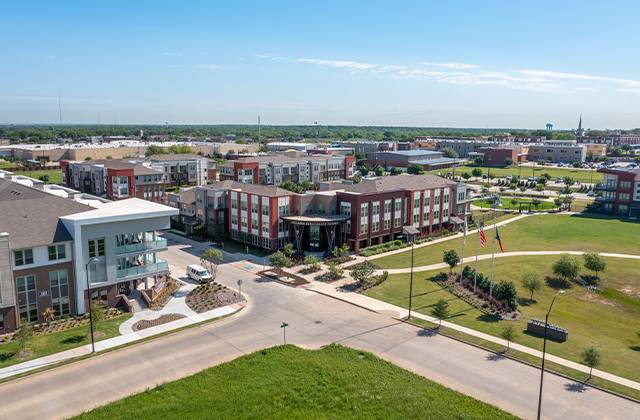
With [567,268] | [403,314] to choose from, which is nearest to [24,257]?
[403,314]

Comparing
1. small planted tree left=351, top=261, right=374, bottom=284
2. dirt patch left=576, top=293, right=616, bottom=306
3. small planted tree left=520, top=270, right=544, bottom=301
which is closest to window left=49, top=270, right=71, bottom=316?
small planted tree left=351, top=261, right=374, bottom=284

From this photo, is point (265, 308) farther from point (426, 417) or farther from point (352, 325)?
point (426, 417)

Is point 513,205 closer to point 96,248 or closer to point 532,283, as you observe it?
point 532,283

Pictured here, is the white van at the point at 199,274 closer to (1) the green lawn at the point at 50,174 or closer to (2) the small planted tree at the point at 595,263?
(2) the small planted tree at the point at 595,263

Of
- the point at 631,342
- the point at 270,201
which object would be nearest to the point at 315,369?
the point at 631,342

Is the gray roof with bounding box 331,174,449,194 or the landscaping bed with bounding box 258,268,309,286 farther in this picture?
the gray roof with bounding box 331,174,449,194

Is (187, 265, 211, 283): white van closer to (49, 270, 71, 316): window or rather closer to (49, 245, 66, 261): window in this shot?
(49, 270, 71, 316): window

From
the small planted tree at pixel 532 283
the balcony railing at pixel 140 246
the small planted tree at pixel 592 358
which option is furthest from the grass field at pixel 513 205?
the balcony railing at pixel 140 246
